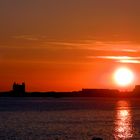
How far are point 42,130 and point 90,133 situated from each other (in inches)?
364

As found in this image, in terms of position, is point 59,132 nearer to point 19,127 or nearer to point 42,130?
point 42,130

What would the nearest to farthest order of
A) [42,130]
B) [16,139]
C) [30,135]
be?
[16,139]
[30,135]
[42,130]

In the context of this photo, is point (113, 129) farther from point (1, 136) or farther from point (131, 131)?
point (1, 136)

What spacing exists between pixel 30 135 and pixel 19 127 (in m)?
14.4

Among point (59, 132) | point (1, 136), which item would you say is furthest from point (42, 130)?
point (1, 136)

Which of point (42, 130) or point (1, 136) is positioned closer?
point (1, 136)

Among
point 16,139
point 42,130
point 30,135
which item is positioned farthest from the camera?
point 42,130

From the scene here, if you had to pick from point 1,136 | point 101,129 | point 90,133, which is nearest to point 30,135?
point 1,136

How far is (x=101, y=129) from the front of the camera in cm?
9275

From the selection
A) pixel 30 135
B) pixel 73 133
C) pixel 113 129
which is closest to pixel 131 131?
pixel 113 129

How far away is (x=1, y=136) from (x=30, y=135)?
13.8 feet

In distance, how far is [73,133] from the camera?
85.5 metres

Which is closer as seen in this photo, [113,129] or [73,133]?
[73,133]

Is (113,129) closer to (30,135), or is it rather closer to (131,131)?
(131,131)
